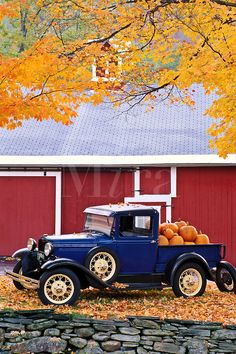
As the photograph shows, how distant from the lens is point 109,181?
20875 millimetres

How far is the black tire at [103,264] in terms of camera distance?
12422 millimetres

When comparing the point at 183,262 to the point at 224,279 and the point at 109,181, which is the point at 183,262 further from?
the point at 109,181

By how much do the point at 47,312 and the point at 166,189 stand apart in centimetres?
968

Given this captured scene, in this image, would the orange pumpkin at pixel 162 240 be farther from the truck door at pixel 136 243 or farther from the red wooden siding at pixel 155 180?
the red wooden siding at pixel 155 180

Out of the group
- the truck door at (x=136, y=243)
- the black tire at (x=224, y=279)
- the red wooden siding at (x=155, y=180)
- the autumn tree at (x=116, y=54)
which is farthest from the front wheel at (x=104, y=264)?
the red wooden siding at (x=155, y=180)

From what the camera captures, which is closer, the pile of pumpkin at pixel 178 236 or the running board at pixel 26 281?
the running board at pixel 26 281

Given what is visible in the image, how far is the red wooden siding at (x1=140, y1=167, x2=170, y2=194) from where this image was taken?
20750 millimetres

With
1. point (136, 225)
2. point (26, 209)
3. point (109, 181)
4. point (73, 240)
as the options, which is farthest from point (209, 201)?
point (73, 240)

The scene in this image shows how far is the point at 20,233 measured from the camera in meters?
21.1

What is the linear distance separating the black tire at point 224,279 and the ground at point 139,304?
125 millimetres

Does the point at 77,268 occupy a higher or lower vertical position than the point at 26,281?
higher

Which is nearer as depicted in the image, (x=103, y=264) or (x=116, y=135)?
(x=103, y=264)

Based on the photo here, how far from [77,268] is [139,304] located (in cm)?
127

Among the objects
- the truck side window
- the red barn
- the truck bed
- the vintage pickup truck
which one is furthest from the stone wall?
the red barn
